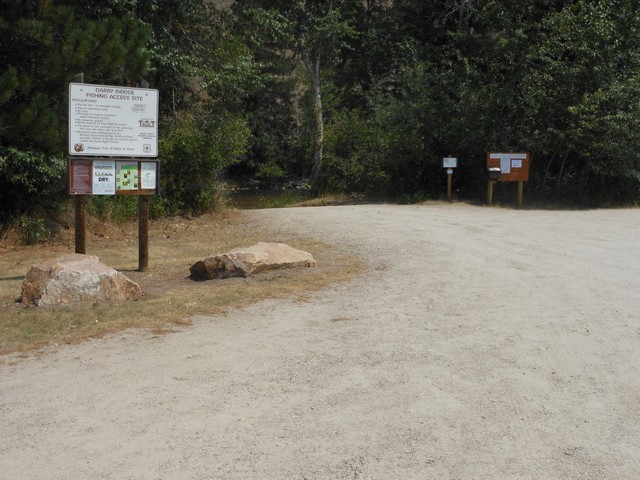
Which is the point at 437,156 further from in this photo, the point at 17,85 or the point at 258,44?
the point at 17,85

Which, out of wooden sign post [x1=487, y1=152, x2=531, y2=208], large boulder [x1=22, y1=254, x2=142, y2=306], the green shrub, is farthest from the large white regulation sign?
wooden sign post [x1=487, y1=152, x2=531, y2=208]

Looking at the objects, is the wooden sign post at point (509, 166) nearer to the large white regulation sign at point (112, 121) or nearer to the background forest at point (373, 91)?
the background forest at point (373, 91)

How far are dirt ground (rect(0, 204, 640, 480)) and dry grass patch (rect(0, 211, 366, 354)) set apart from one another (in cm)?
36

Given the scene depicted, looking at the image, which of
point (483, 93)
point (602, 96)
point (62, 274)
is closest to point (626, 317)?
point (62, 274)

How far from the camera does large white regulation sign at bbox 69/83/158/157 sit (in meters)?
9.88

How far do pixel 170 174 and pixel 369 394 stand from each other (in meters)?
12.1

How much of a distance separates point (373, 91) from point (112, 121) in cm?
1846

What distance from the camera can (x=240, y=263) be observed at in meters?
9.63

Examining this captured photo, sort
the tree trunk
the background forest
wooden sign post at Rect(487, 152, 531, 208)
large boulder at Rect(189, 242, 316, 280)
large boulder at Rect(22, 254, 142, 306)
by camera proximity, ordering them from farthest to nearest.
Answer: the tree trunk
wooden sign post at Rect(487, 152, 531, 208)
the background forest
large boulder at Rect(189, 242, 316, 280)
large boulder at Rect(22, 254, 142, 306)

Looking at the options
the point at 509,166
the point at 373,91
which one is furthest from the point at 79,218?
the point at 373,91

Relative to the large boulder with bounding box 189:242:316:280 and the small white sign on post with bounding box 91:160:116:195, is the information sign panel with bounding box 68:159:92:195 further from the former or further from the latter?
the large boulder with bounding box 189:242:316:280

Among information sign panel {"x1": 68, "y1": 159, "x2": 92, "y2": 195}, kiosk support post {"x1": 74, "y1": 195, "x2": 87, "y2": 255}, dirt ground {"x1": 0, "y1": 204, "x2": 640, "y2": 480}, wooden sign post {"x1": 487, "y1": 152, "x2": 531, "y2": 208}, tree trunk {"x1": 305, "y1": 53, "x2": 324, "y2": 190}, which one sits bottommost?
dirt ground {"x1": 0, "y1": 204, "x2": 640, "y2": 480}

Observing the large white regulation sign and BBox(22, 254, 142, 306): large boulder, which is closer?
BBox(22, 254, 142, 306): large boulder

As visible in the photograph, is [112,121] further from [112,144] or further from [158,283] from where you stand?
[158,283]
